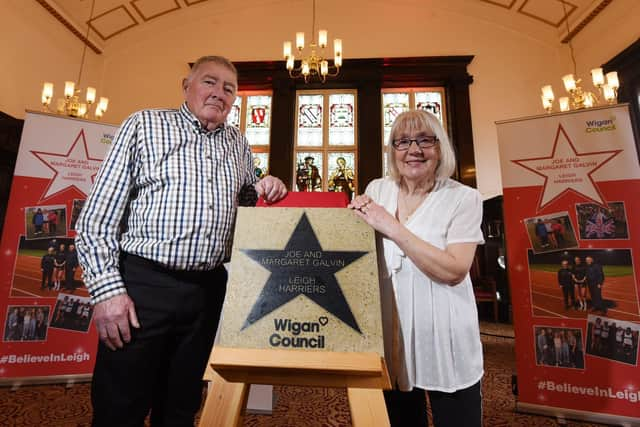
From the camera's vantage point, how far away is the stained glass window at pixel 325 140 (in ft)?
17.8

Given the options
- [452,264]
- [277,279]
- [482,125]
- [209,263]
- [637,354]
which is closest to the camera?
[277,279]

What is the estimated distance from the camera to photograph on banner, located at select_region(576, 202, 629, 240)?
7.04 feet

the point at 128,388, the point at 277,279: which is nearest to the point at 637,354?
the point at 277,279

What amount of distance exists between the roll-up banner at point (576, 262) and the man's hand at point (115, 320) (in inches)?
98.4

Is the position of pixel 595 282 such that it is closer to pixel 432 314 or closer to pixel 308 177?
Result: pixel 432 314

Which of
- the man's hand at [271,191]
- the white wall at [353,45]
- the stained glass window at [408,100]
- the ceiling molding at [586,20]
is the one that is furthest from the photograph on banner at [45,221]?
the ceiling molding at [586,20]

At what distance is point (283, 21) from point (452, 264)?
641cm

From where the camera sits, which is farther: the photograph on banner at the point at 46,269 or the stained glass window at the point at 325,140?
the stained glass window at the point at 325,140

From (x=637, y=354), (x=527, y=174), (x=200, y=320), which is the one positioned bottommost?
(x=637, y=354)

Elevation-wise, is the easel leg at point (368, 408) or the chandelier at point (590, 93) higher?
the chandelier at point (590, 93)

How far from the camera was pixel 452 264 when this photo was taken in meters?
0.86

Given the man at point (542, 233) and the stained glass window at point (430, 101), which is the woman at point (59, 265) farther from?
the stained glass window at point (430, 101)

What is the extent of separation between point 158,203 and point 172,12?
22.2ft

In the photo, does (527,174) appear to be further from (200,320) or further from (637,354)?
(200,320)
